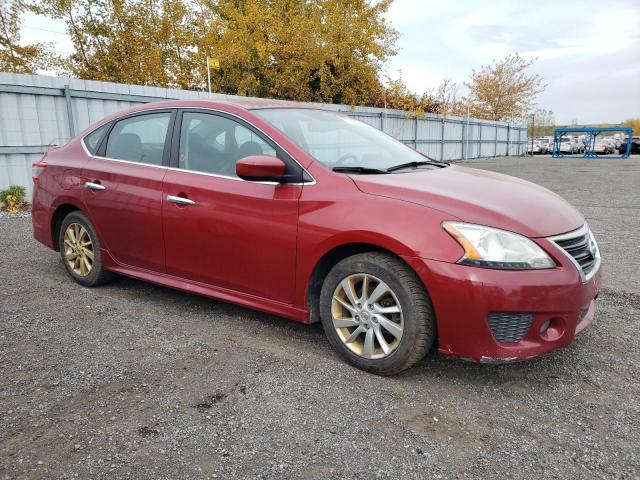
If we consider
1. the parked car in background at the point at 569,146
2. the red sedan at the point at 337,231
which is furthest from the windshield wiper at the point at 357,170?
the parked car in background at the point at 569,146

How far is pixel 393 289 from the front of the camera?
2807 mm

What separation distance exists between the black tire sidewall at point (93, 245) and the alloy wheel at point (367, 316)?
2.37 m

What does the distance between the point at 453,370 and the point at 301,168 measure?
154 cm

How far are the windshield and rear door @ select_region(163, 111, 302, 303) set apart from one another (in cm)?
21

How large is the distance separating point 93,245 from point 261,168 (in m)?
2.09

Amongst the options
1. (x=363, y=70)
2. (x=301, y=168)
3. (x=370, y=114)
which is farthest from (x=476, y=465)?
(x=363, y=70)

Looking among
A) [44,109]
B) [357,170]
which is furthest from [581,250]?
[44,109]

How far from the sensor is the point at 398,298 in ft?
9.20

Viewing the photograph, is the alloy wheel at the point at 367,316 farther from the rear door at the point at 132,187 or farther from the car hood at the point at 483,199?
the rear door at the point at 132,187

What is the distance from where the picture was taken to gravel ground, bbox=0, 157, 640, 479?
2.22 meters

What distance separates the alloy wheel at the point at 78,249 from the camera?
4.46 meters

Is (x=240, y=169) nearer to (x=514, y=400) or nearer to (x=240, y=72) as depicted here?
(x=514, y=400)

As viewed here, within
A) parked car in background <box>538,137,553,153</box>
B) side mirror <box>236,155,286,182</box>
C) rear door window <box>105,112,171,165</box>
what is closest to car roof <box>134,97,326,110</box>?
rear door window <box>105,112,171,165</box>

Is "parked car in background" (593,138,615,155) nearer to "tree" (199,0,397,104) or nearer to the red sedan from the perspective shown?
"tree" (199,0,397,104)
